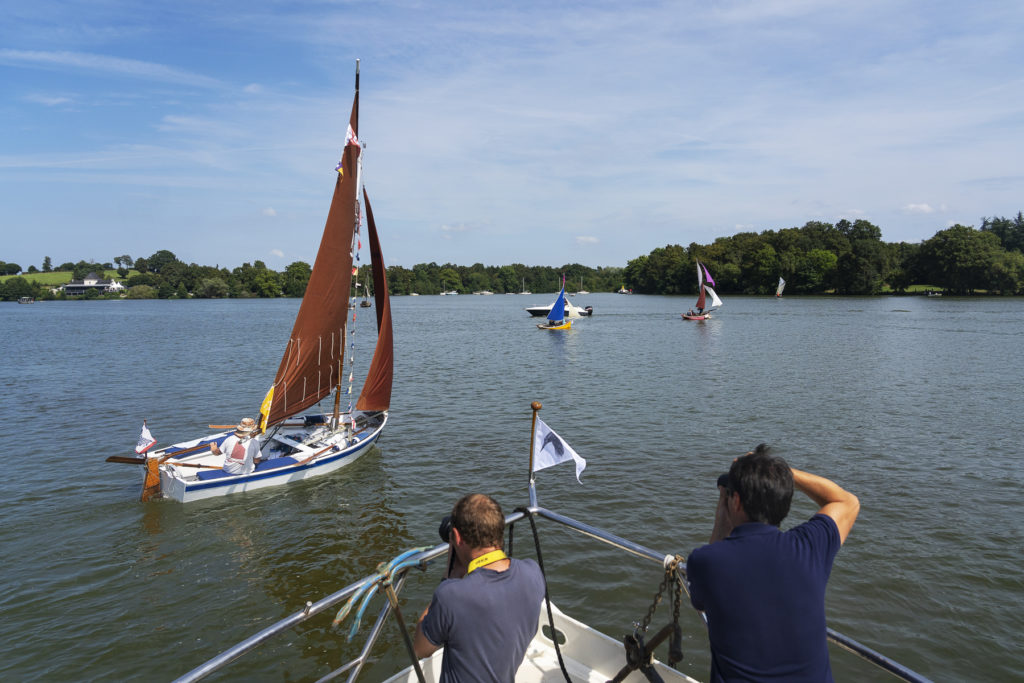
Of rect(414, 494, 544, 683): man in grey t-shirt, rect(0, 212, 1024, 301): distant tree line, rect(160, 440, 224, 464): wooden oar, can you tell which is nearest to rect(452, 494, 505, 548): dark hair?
rect(414, 494, 544, 683): man in grey t-shirt

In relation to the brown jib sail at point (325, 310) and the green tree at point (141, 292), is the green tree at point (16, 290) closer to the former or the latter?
the green tree at point (141, 292)

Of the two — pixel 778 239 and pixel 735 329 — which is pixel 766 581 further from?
pixel 778 239

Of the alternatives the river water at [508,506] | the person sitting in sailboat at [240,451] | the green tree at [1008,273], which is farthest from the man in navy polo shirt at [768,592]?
the green tree at [1008,273]

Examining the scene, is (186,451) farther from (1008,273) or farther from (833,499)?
(1008,273)

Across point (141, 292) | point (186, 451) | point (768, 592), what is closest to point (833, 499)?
point (768, 592)

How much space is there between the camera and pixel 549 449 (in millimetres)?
7020

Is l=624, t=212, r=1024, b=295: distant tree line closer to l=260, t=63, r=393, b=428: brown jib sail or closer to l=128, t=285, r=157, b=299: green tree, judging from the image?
l=260, t=63, r=393, b=428: brown jib sail

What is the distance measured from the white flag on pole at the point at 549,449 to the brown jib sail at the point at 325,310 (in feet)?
28.7

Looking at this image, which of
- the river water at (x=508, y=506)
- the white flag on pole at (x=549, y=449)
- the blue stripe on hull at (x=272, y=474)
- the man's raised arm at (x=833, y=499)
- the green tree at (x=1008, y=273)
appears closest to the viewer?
the man's raised arm at (x=833, y=499)

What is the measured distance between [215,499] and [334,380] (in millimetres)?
4403

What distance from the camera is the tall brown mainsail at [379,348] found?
53.5 feet

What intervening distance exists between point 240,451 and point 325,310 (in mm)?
3945

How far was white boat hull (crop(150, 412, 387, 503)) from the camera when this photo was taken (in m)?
13.3

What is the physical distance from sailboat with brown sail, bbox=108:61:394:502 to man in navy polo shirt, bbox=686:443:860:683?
41.8ft
